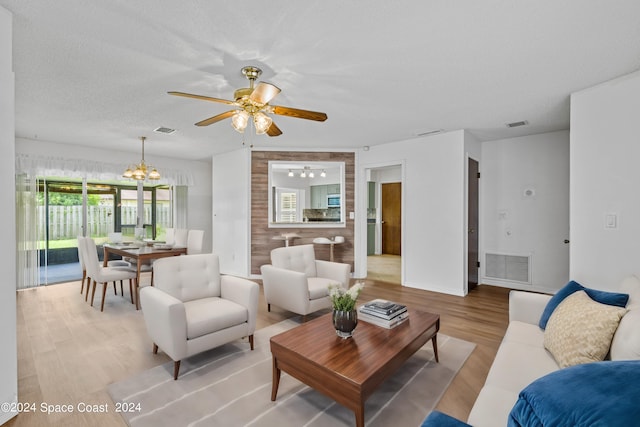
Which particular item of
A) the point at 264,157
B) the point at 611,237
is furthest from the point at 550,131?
the point at 264,157

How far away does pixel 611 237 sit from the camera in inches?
107

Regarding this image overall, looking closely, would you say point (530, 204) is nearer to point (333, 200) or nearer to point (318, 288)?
point (333, 200)

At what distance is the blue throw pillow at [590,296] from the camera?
1848 millimetres

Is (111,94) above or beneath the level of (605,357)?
above

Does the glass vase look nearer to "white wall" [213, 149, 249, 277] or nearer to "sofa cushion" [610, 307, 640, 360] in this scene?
"sofa cushion" [610, 307, 640, 360]

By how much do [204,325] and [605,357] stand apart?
2.54m

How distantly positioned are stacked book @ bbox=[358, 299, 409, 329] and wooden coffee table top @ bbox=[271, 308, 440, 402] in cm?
4

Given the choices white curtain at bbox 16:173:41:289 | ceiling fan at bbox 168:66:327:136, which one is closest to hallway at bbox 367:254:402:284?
ceiling fan at bbox 168:66:327:136

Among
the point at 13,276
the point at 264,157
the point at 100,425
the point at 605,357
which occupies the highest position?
the point at 264,157

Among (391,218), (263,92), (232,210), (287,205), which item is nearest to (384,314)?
(263,92)

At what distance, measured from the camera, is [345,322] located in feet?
6.80

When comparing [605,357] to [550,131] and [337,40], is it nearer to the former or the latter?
[337,40]

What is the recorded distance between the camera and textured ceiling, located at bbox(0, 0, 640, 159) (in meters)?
1.83

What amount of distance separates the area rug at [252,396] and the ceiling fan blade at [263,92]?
7.00ft
